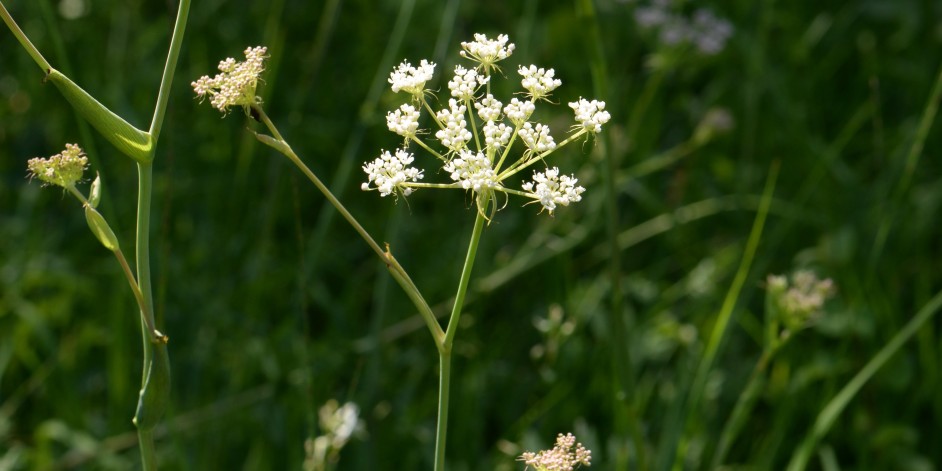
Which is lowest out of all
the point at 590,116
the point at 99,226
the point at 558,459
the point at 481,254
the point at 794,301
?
the point at 558,459

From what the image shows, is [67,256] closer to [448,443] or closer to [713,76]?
[448,443]

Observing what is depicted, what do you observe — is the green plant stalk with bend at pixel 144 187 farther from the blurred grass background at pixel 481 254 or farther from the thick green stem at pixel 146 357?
the blurred grass background at pixel 481 254

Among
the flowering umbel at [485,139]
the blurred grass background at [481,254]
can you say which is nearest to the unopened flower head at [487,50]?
the flowering umbel at [485,139]

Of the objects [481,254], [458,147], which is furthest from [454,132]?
[481,254]

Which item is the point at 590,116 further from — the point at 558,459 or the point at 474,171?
the point at 558,459

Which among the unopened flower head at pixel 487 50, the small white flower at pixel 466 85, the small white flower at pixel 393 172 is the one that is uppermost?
the unopened flower head at pixel 487 50

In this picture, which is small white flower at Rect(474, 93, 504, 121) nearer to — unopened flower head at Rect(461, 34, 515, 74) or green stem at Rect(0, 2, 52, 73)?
unopened flower head at Rect(461, 34, 515, 74)
